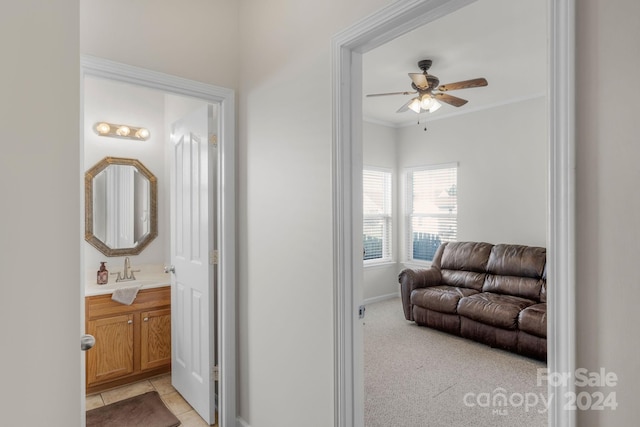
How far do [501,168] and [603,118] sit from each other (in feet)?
14.3

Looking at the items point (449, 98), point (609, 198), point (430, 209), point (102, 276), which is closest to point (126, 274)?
point (102, 276)

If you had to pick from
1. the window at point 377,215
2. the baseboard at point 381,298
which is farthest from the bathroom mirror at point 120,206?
the baseboard at point 381,298

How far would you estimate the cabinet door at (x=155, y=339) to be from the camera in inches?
116

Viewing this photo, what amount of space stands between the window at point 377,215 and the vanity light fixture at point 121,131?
328 cm

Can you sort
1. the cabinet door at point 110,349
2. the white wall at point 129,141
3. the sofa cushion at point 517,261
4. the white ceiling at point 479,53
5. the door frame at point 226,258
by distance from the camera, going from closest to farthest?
1. the door frame at point 226,258
2. the white ceiling at point 479,53
3. the cabinet door at point 110,349
4. the white wall at point 129,141
5. the sofa cushion at point 517,261

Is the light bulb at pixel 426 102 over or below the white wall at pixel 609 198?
over

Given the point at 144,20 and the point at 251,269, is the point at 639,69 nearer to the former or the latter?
the point at 251,269

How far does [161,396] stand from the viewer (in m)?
2.74

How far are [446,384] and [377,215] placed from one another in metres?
3.17

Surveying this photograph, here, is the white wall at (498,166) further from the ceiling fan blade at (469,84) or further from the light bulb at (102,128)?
the light bulb at (102,128)

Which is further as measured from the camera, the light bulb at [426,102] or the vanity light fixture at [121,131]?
the light bulb at [426,102]

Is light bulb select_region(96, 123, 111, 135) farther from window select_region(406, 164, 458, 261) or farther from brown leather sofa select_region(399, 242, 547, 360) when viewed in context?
window select_region(406, 164, 458, 261)

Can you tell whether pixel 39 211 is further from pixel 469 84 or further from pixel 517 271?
pixel 517 271

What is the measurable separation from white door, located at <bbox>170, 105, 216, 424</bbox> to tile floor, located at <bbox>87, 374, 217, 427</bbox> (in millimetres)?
51
